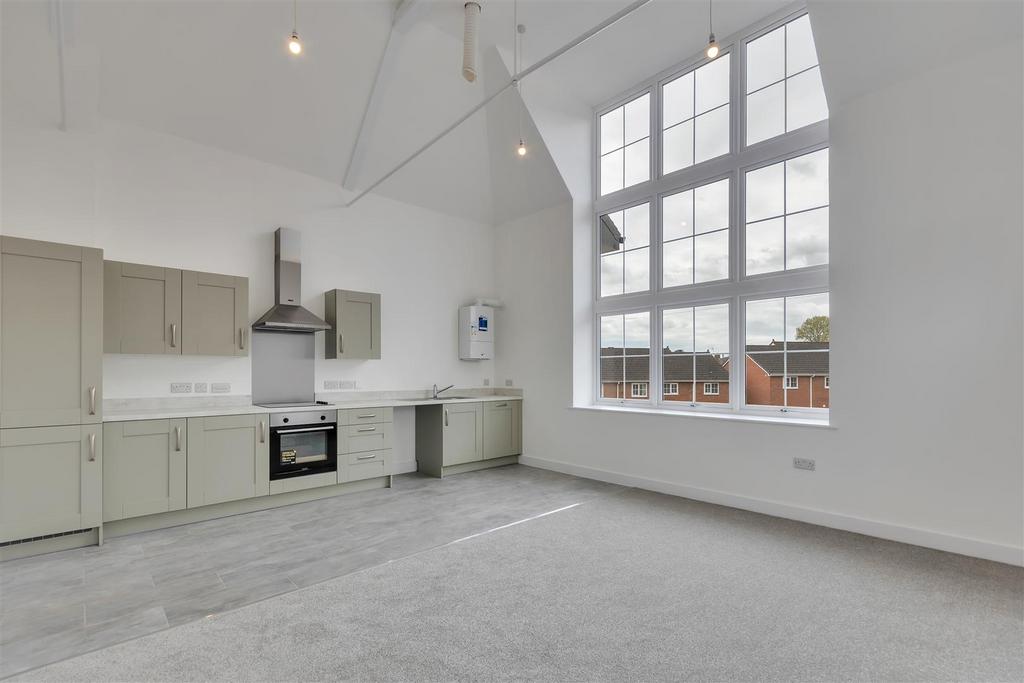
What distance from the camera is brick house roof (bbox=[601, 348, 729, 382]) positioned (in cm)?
512

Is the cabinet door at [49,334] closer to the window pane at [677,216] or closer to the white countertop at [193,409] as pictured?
the white countertop at [193,409]

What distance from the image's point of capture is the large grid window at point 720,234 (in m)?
4.50

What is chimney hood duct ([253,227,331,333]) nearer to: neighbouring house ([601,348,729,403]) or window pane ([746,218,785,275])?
neighbouring house ([601,348,729,403])

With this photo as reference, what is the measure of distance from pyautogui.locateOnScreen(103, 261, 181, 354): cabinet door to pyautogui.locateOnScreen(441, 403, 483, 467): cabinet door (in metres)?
2.81

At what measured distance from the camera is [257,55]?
14.5 ft

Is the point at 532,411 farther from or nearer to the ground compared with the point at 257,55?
nearer to the ground

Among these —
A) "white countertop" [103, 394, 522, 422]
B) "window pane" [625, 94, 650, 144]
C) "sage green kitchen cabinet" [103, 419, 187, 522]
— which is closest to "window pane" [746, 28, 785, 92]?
"window pane" [625, 94, 650, 144]

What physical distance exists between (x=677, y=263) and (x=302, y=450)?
14.4 feet

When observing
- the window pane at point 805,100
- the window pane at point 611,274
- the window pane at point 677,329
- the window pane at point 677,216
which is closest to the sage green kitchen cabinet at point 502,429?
the window pane at point 611,274

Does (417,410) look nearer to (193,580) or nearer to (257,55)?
(193,580)

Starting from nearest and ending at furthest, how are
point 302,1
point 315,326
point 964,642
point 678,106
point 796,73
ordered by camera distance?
point 964,642, point 302,1, point 796,73, point 315,326, point 678,106

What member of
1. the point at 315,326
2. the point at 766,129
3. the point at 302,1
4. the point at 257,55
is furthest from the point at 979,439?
the point at 257,55

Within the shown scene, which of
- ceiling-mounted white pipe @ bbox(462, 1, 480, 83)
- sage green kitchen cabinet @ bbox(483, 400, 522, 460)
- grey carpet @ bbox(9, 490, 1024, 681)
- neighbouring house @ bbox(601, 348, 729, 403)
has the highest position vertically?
ceiling-mounted white pipe @ bbox(462, 1, 480, 83)

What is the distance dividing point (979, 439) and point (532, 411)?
437cm
